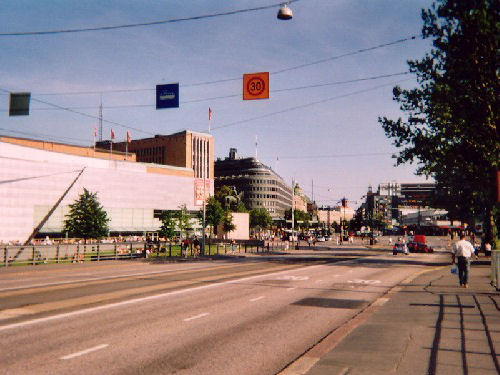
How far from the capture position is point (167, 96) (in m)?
22.4

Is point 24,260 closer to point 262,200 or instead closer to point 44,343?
point 44,343

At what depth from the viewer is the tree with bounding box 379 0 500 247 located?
27.2 m

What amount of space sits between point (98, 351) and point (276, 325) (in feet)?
13.1

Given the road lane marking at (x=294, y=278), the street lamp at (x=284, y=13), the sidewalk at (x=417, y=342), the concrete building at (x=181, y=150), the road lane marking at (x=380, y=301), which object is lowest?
the road lane marking at (x=294, y=278)

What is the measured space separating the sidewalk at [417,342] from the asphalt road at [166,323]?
684 mm

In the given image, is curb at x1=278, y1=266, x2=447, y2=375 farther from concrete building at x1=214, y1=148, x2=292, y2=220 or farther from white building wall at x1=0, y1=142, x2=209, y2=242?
concrete building at x1=214, y1=148, x2=292, y2=220

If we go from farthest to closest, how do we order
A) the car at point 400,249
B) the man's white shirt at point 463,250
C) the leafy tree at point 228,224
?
1. the leafy tree at point 228,224
2. the car at point 400,249
3. the man's white shirt at point 463,250

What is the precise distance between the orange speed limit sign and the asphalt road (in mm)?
7401

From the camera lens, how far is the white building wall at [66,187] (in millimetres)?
80750

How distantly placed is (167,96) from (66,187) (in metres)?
74.6

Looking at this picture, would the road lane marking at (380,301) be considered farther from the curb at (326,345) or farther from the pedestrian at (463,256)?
the pedestrian at (463,256)

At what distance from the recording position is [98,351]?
26.3 ft

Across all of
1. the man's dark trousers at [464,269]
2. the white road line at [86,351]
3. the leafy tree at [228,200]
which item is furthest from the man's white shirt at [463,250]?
the leafy tree at [228,200]

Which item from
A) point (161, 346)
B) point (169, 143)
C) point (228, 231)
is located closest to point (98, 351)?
point (161, 346)
